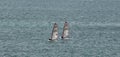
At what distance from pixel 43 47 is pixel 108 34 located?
36.4 m

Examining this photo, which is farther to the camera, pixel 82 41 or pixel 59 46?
pixel 82 41

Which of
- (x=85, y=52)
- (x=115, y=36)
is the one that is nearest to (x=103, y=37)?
(x=115, y=36)

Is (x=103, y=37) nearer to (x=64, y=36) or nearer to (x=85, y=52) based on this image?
(x=64, y=36)

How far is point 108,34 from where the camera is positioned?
184 m

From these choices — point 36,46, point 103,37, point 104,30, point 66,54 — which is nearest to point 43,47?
point 36,46

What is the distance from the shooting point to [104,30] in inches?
7653

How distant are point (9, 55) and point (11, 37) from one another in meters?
32.5

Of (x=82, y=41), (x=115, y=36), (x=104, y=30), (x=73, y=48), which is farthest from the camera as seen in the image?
(x=104, y=30)

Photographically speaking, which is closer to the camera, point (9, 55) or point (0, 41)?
point (9, 55)

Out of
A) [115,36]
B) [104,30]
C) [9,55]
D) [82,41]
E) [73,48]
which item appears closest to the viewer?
[9,55]

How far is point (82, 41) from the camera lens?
167m

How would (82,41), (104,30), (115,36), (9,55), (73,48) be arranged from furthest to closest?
1. (104,30)
2. (115,36)
3. (82,41)
4. (73,48)
5. (9,55)

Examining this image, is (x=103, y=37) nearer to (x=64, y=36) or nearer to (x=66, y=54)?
(x=64, y=36)

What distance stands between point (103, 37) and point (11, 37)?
2730 centimetres
